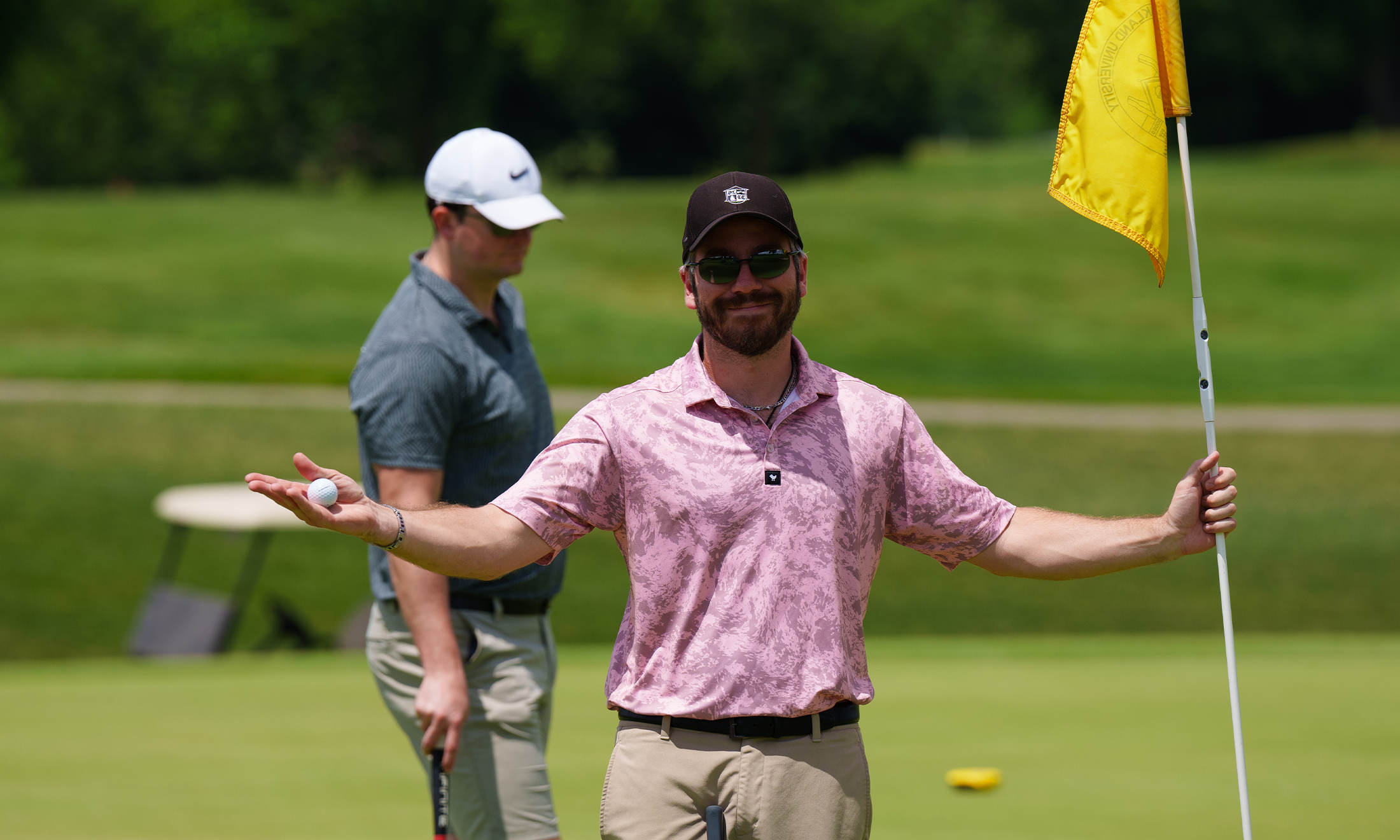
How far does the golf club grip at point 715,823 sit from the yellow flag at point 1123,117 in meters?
1.50

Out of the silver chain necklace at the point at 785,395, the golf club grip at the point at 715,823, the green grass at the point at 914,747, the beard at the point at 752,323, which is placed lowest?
the green grass at the point at 914,747

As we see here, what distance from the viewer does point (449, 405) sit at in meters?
3.96

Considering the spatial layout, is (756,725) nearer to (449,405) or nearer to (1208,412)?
(1208,412)

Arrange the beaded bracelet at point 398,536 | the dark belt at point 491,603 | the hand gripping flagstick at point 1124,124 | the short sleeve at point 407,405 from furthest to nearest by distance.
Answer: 1. the dark belt at point 491,603
2. the short sleeve at point 407,405
3. the hand gripping flagstick at point 1124,124
4. the beaded bracelet at point 398,536

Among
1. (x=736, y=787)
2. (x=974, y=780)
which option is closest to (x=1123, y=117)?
(x=736, y=787)

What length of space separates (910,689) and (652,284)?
61.5ft

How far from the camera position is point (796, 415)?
311 cm

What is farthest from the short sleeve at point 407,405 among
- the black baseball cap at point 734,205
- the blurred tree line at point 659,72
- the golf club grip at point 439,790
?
the blurred tree line at point 659,72

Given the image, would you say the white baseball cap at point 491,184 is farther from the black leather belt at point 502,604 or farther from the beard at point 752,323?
the beard at point 752,323

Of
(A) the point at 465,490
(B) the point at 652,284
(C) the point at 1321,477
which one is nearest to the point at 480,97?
(B) the point at 652,284

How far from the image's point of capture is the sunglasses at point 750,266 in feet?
10.0

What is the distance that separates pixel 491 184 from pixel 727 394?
130cm

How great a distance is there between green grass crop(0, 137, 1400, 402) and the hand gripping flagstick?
14575mm

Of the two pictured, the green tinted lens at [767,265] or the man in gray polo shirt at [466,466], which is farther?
the man in gray polo shirt at [466,466]
